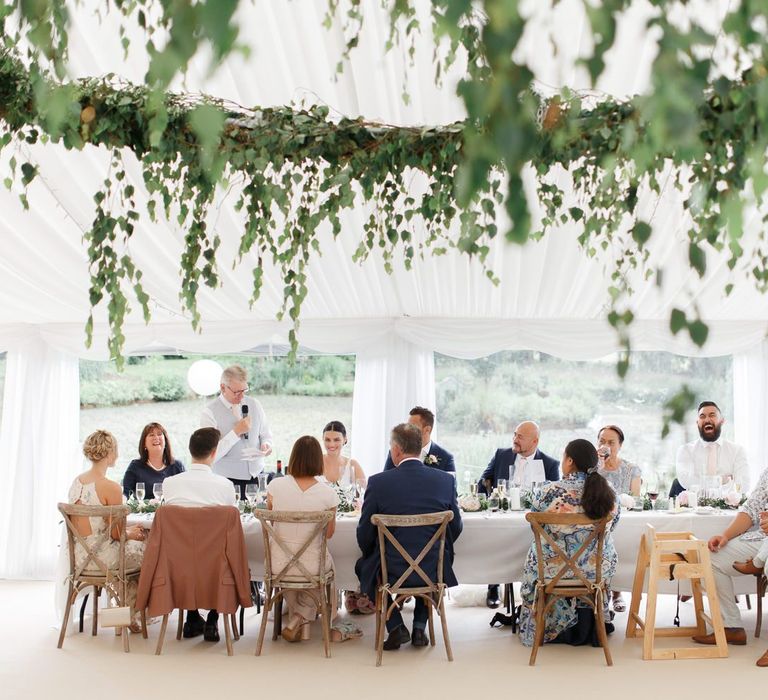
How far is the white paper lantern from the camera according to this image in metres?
7.65

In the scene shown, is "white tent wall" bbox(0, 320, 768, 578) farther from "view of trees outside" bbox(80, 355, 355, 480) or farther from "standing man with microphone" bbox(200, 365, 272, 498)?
"standing man with microphone" bbox(200, 365, 272, 498)

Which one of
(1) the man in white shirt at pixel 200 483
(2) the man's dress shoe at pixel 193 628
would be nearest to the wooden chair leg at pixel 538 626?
(1) the man in white shirt at pixel 200 483

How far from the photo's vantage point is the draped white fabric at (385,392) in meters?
8.30

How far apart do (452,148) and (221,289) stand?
12.6 feet

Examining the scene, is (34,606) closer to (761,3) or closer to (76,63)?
(76,63)

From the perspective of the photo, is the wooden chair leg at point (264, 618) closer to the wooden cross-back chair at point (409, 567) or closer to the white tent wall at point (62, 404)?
the wooden cross-back chair at point (409, 567)

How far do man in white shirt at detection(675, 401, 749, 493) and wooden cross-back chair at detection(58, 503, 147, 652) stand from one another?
12.9ft

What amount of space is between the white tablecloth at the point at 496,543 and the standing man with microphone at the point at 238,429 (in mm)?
1362

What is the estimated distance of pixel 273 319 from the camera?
8.32 metres

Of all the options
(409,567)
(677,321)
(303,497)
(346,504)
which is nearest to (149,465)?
(346,504)

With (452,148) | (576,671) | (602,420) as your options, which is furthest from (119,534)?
(602,420)

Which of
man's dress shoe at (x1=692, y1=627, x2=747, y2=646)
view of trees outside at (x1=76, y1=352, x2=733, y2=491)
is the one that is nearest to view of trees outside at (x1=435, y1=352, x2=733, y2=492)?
view of trees outside at (x1=76, y1=352, x2=733, y2=491)

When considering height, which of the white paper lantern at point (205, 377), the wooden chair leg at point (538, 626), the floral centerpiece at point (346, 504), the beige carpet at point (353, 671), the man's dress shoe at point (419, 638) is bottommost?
the beige carpet at point (353, 671)

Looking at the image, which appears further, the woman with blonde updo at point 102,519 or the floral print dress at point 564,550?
the woman with blonde updo at point 102,519
